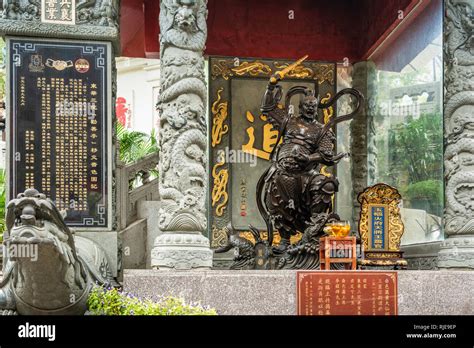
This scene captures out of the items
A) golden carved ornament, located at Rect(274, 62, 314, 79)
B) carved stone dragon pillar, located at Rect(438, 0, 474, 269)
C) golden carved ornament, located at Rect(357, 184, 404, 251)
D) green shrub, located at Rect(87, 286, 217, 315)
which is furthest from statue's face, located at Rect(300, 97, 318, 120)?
golden carved ornament, located at Rect(274, 62, 314, 79)

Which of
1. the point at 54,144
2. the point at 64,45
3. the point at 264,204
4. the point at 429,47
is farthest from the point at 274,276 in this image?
the point at 429,47

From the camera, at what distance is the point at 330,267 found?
10.5 metres

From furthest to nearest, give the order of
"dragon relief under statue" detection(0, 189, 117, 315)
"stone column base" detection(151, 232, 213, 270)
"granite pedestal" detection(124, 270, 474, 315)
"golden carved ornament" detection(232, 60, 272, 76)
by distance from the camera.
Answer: "golden carved ornament" detection(232, 60, 272, 76), "stone column base" detection(151, 232, 213, 270), "granite pedestal" detection(124, 270, 474, 315), "dragon relief under statue" detection(0, 189, 117, 315)

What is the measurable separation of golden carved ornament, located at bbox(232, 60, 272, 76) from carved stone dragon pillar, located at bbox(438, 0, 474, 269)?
3.87m

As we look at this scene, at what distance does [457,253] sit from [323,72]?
4935 mm

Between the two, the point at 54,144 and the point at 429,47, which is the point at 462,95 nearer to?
the point at 429,47

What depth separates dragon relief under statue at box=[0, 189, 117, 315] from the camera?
317 inches

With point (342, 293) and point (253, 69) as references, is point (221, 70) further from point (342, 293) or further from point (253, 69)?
point (342, 293)

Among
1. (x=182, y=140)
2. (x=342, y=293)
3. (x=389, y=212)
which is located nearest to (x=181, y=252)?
(x=182, y=140)

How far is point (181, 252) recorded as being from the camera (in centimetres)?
1057

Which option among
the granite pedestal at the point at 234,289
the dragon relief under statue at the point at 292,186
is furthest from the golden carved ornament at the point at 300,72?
the granite pedestal at the point at 234,289

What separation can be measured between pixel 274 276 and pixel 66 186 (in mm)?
2996

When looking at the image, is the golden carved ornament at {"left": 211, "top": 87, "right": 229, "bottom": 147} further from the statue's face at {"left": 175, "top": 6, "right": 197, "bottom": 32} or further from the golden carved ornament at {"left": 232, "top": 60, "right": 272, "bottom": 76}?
the statue's face at {"left": 175, "top": 6, "right": 197, "bottom": 32}

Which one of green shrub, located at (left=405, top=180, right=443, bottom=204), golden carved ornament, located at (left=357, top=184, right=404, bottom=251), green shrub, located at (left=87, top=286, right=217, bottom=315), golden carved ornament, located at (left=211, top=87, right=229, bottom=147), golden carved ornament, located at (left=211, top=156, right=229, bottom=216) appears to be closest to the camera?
green shrub, located at (left=87, top=286, right=217, bottom=315)
